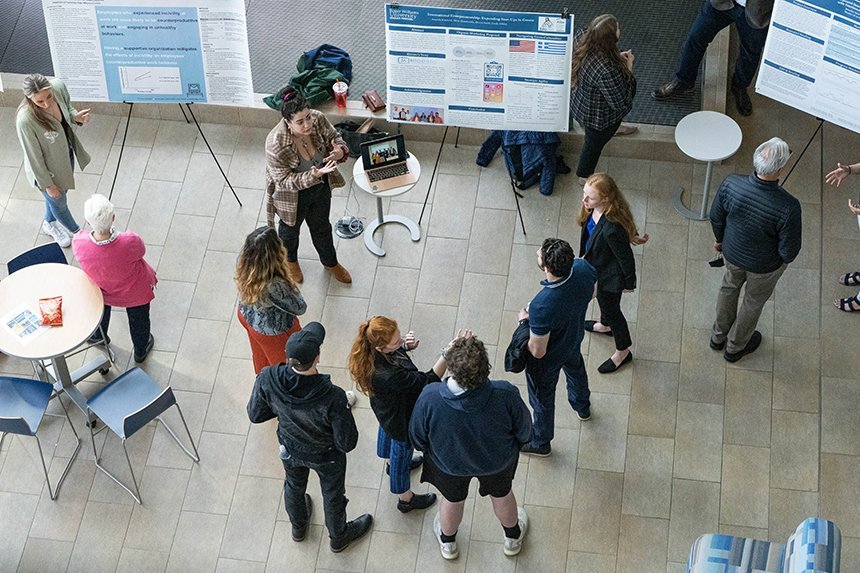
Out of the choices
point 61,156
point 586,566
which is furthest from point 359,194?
point 586,566

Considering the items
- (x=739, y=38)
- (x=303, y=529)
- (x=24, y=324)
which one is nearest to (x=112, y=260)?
(x=24, y=324)

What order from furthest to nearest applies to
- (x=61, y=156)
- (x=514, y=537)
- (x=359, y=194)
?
(x=359, y=194) < (x=61, y=156) < (x=514, y=537)

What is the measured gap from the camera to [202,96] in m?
6.99

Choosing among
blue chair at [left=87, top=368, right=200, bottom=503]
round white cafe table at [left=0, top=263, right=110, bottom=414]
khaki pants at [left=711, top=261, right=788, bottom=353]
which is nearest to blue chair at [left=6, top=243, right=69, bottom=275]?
round white cafe table at [left=0, top=263, right=110, bottom=414]

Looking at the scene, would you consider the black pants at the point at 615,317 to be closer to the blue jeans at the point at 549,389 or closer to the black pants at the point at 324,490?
the blue jeans at the point at 549,389

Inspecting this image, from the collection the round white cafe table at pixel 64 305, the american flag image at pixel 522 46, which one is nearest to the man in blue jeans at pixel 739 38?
the american flag image at pixel 522 46

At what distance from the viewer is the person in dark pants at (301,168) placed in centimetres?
618

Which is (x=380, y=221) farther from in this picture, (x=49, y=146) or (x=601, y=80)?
(x=49, y=146)

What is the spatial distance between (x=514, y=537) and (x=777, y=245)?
7.14 ft

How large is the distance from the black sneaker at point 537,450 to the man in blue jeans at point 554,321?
207mm

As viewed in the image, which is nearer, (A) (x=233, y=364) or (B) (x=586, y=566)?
(B) (x=586, y=566)

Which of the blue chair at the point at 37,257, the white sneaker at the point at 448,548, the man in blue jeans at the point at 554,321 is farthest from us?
the blue chair at the point at 37,257

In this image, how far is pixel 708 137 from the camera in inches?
274

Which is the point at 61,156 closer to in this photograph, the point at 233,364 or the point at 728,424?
the point at 233,364
